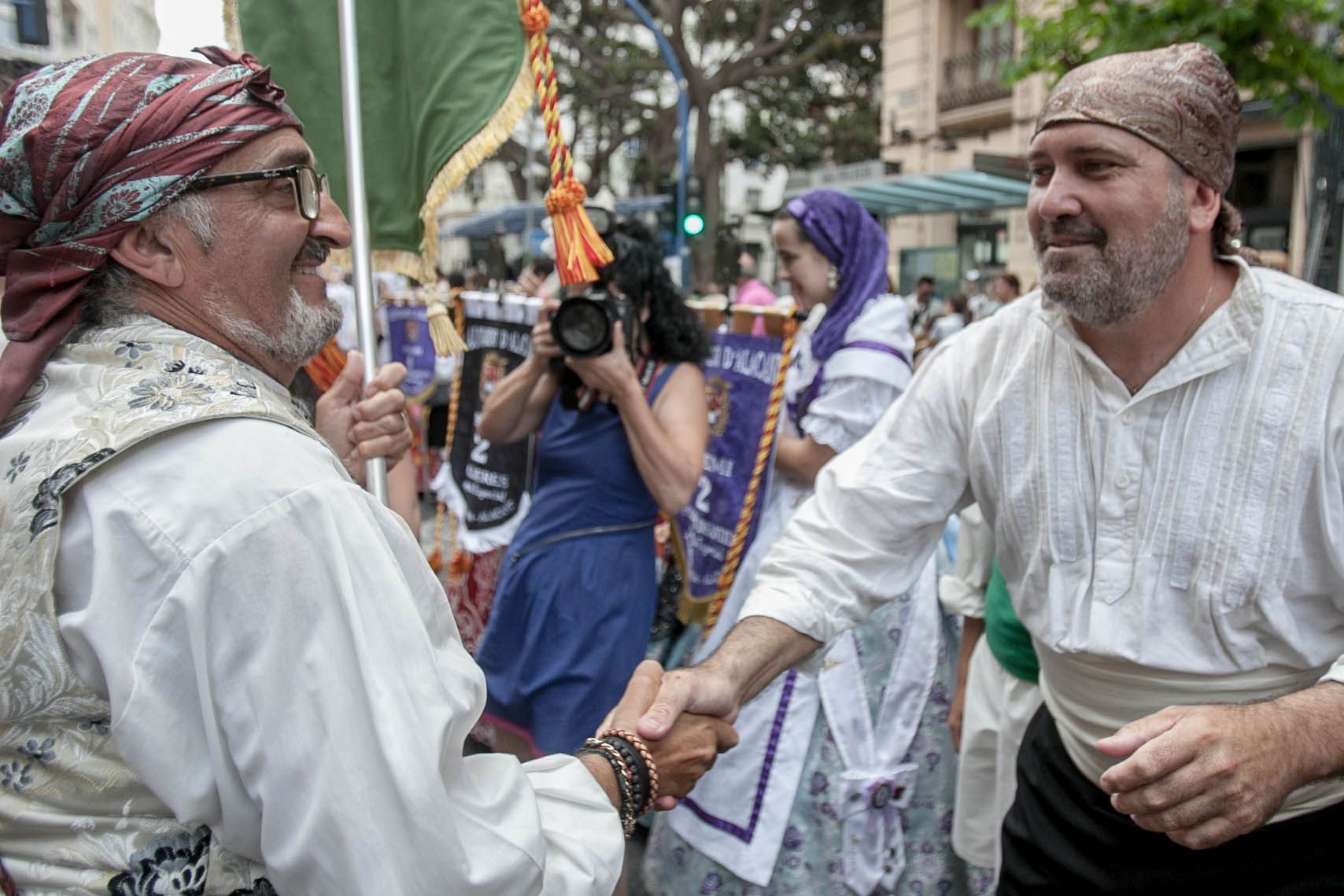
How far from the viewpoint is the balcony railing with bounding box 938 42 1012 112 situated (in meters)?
17.6

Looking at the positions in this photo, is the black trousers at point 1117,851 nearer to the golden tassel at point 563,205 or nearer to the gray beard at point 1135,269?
the gray beard at point 1135,269

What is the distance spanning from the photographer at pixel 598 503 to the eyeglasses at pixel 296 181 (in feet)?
4.35

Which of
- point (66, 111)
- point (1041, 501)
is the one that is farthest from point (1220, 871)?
point (66, 111)

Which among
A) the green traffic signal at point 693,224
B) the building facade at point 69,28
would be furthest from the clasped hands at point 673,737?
the green traffic signal at point 693,224

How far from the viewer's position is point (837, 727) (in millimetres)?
2988

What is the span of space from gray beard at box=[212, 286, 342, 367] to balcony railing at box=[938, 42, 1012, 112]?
58.3 ft

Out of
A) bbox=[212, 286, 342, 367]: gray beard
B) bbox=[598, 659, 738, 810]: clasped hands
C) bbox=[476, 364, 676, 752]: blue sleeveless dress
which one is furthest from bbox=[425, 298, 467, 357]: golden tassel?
bbox=[598, 659, 738, 810]: clasped hands

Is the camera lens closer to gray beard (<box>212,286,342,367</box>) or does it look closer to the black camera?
the black camera

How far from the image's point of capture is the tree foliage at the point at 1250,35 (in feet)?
18.6

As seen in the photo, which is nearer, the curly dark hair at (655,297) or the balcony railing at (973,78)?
the curly dark hair at (655,297)

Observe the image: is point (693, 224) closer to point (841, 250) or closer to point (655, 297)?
point (841, 250)

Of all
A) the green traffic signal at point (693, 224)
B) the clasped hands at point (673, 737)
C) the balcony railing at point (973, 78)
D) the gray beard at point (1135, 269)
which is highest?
the balcony railing at point (973, 78)

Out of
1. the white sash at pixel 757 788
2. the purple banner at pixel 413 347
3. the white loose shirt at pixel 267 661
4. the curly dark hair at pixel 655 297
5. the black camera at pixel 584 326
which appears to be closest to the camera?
the white loose shirt at pixel 267 661

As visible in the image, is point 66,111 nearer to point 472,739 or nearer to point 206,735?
point 206,735
